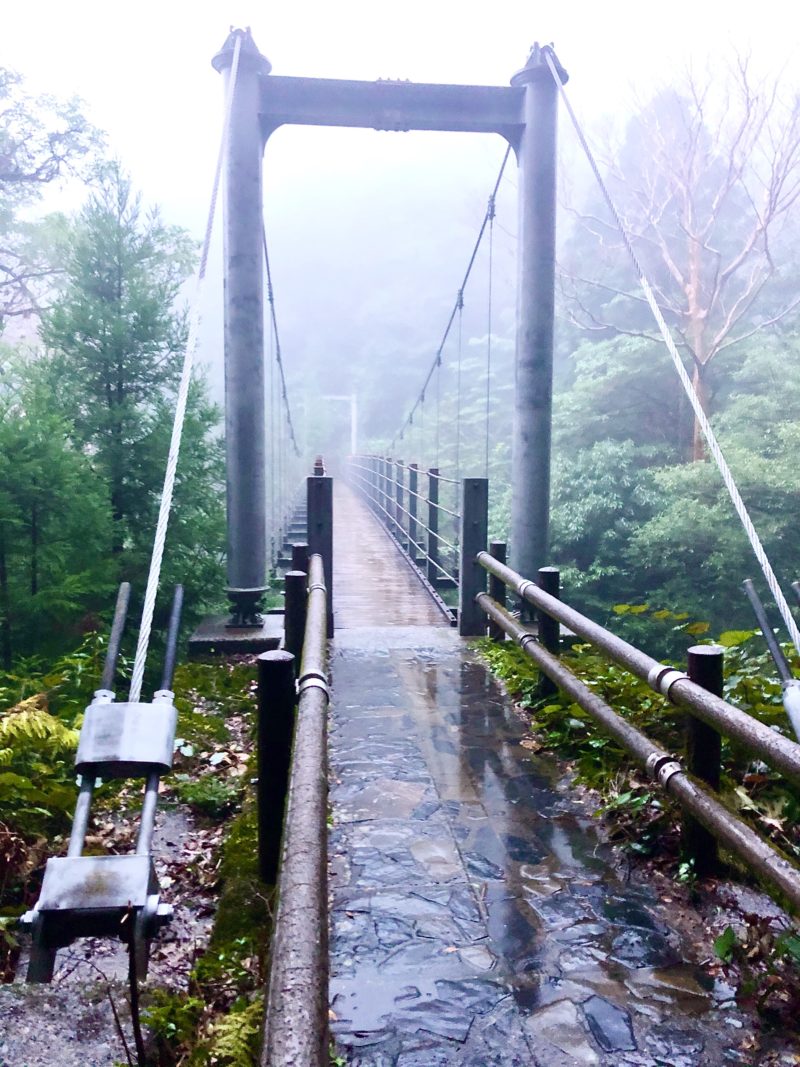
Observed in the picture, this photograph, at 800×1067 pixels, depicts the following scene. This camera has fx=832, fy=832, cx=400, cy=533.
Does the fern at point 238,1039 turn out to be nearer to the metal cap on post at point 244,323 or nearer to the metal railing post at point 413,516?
the metal cap on post at point 244,323

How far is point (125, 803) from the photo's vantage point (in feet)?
8.67

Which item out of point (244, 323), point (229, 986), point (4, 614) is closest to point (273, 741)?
point (229, 986)

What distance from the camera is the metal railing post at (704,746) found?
1748mm

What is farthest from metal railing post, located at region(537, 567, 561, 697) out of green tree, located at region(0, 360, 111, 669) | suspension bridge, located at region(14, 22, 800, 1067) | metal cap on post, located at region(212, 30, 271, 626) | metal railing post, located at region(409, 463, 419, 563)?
metal railing post, located at region(409, 463, 419, 563)

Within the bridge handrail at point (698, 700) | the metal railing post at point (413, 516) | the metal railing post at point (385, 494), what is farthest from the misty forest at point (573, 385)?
the bridge handrail at point (698, 700)

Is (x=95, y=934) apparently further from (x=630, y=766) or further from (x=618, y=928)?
(x=630, y=766)

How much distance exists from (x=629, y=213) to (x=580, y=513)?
771cm

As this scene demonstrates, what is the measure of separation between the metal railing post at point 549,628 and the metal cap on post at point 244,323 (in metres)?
1.73

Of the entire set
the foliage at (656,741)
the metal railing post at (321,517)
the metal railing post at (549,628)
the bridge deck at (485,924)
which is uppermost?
the metal railing post at (321,517)

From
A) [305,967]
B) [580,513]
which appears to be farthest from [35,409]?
[580,513]

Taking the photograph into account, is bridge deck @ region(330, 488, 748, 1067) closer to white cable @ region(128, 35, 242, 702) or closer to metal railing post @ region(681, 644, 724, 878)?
metal railing post @ region(681, 644, 724, 878)

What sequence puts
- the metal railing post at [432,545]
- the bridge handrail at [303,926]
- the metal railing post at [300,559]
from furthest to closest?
the metal railing post at [432,545] < the metal railing post at [300,559] < the bridge handrail at [303,926]

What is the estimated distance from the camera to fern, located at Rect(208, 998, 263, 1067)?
53.7 inches

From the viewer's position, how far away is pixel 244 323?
412cm
